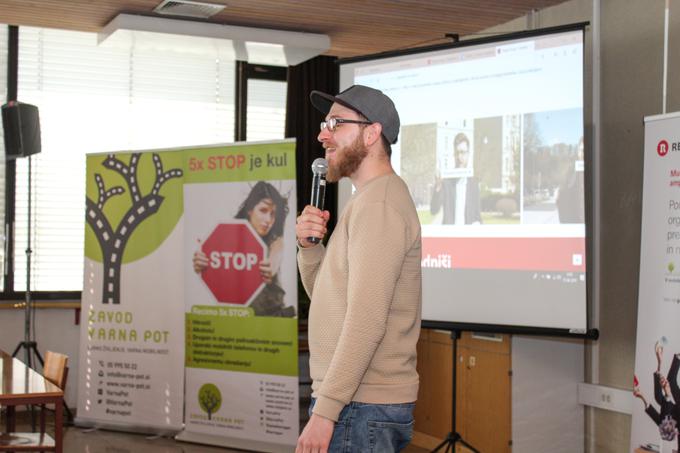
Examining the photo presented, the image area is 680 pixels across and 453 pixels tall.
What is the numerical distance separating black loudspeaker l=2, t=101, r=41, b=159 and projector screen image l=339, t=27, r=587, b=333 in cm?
317

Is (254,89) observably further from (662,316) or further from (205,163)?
(662,316)

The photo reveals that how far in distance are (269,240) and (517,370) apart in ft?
5.86

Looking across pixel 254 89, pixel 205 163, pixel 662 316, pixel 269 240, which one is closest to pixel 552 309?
pixel 662 316

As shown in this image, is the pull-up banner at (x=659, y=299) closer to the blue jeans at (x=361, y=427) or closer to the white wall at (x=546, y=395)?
the white wall at (x=546, y=395)

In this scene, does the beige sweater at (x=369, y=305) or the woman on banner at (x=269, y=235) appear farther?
the woman on banner at (x=269, y=235)

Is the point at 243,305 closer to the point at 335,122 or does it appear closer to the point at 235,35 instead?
the point at 235,35

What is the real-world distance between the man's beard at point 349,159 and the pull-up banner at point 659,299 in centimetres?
217

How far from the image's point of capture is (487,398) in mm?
5273

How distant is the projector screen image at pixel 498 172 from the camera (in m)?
4.25

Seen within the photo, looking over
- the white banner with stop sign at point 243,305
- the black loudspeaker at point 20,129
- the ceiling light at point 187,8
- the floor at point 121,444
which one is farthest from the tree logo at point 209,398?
the ceiling light at point 187,8

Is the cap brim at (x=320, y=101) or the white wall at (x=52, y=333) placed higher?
the cap brim at (x=320, y=101)

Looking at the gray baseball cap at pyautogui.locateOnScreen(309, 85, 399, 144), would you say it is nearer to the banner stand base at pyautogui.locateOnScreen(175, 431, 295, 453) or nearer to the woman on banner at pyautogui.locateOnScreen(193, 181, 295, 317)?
the woman on banner at pyautogui.locateOnScreen(193, 181, 295, 317)

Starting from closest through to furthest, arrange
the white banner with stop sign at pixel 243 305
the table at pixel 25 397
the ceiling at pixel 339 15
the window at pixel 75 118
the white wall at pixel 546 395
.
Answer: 1. the table at pixel 25 397
2. the white wall at pixel 546 395
3. the ceiling at pixel 339 15
4. the white banner with stop sign at pixel 243 305
5. the window at pixel 75 118

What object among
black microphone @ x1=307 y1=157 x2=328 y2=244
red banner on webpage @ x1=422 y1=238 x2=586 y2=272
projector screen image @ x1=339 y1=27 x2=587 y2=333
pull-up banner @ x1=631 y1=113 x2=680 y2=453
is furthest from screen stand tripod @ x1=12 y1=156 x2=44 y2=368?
black microphone @ x1=307 y1=157 x2=328 y2=244
